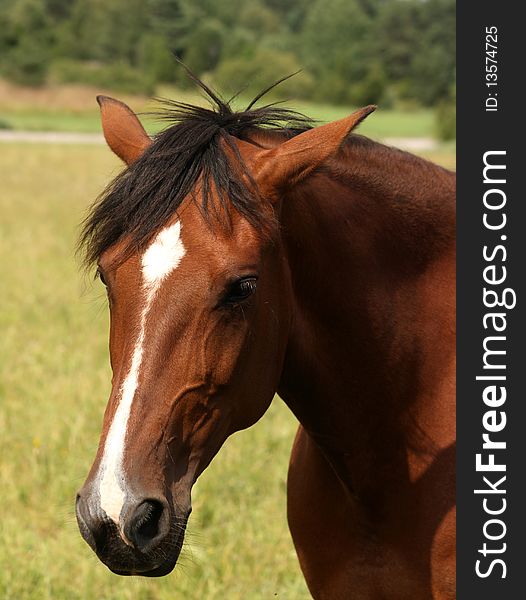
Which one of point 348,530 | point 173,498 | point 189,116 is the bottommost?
point 348,530

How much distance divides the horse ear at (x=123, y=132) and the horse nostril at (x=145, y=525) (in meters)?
1.06

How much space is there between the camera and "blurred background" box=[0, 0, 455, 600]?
13.9ft

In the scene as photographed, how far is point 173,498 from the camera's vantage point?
213 centimetres

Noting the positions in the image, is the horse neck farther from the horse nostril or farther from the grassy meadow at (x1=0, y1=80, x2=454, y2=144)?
the grassy meadow at (x1=0, y1=80, x2=454, y2=144)

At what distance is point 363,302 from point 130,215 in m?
0.84

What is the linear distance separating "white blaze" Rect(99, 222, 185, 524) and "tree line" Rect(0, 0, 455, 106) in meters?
32.7

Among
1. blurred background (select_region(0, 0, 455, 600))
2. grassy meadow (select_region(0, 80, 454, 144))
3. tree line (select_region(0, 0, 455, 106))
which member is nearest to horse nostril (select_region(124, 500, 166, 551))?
blurred background (select_region(0, 0, 455, 600))

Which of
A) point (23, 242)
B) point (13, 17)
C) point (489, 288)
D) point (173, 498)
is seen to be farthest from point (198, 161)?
point (13, 17)

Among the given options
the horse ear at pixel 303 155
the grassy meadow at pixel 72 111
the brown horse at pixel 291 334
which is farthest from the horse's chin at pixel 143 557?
the grassy meadow at pixel 72 111

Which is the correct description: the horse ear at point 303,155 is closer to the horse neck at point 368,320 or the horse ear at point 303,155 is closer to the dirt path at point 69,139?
the horse neck at point 368,320

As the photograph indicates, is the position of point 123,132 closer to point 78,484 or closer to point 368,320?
point 368,320

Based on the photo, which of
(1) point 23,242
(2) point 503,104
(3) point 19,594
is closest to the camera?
(2) point 503,104

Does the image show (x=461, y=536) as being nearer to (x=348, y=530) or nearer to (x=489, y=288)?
(x=348, y=530)

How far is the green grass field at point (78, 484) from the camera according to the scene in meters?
4.12
